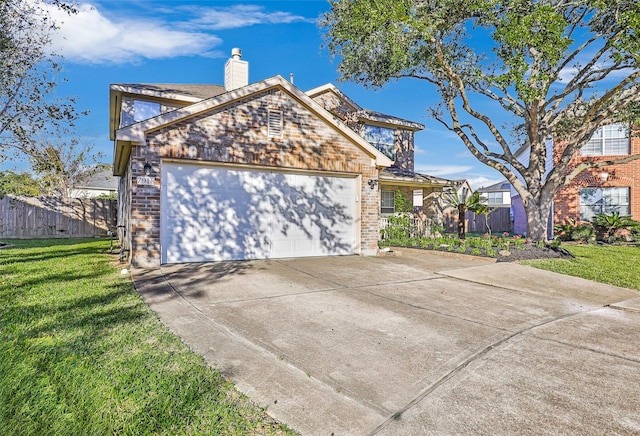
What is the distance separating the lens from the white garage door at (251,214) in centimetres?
854

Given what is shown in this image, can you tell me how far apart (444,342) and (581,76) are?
43.2 feet

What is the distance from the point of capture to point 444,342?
3980 millimetres

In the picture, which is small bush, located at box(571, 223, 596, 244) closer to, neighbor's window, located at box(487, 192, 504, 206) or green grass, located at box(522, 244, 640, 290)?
green grass, located at box(522, 244, 640, 290)

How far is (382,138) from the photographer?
57.0 feet

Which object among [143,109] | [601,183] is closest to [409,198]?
[601,183]

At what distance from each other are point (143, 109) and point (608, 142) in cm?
2051

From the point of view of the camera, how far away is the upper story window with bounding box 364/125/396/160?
55.6ft

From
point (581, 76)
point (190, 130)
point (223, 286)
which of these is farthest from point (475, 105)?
point (223, 286)

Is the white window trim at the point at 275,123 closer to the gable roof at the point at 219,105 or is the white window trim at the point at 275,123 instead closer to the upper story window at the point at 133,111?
the gable roof at the point at 219,105

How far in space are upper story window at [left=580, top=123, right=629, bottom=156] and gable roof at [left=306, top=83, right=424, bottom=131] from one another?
8.17 meters

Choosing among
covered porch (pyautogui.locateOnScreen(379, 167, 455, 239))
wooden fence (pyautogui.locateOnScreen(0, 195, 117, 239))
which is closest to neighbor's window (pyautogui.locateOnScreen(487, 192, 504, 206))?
covered porch (pyautogui.locateOnScreen(379, 167, 455, 239))

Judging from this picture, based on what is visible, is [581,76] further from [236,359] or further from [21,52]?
[21,52]

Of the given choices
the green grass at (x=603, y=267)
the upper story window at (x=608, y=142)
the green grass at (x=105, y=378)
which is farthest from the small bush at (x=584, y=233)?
the green grass at (x=105, y=378)

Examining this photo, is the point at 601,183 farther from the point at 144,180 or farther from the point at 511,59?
the point at 144,180
